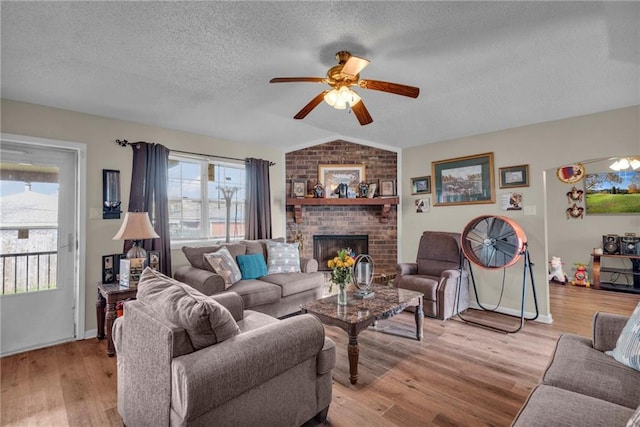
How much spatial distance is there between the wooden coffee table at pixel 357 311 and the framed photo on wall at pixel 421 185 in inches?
78.1

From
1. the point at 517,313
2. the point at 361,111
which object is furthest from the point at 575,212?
the point at 361,111

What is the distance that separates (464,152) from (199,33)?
3.54 metres

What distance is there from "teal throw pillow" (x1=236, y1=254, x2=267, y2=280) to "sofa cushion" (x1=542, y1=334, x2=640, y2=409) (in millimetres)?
2790

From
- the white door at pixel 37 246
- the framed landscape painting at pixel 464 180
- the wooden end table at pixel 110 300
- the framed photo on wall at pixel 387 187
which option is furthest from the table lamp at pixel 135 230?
the framed landscape painting at pixel 464 180

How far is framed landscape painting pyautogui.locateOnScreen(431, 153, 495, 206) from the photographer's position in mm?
3908

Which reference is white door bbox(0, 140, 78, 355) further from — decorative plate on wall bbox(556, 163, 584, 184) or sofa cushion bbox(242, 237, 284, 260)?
decorative plate on wall bbox(556, 163, 584, 184)

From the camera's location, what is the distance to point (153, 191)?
3.41 m

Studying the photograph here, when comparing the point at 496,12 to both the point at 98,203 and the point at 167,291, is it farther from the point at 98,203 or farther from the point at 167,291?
the point at 98,203

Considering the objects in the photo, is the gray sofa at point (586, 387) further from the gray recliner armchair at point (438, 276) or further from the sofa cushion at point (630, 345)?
the gray recliner armchair at point (438, 276)

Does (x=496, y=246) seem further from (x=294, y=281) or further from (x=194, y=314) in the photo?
(x=194, y=314)

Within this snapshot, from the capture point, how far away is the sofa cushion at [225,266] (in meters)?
3.20

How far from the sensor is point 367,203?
15.4 feet

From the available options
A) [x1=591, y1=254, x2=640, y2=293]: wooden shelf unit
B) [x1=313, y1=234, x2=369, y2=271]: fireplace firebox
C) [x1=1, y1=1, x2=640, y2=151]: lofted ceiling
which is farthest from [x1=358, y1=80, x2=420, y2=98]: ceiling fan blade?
[x1=591, y1=254, x2=640, y2=293]: wooden shelf unit

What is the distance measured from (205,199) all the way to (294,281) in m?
1.70
